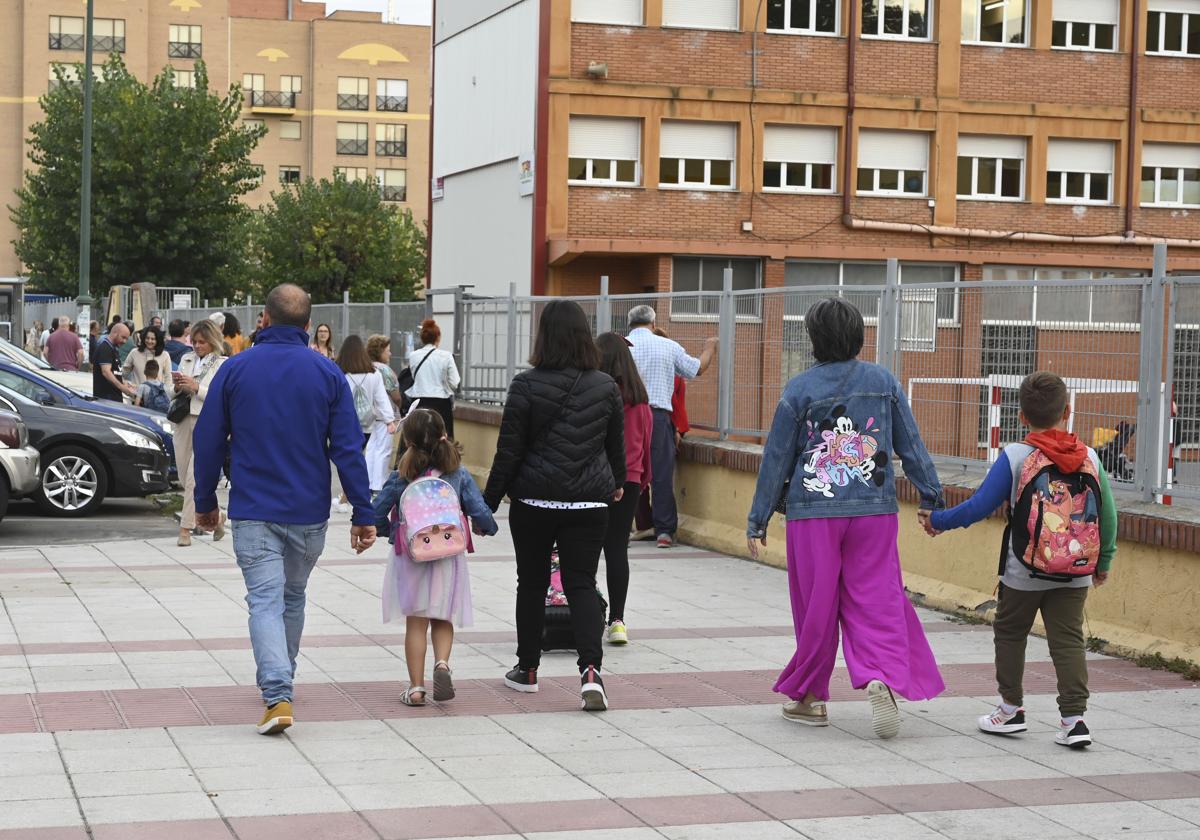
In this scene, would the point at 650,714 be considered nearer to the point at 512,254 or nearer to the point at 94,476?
the point at 94,476

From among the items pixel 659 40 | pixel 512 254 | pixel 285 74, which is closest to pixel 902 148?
pixel 659 40

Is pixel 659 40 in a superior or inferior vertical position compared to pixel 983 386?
superior

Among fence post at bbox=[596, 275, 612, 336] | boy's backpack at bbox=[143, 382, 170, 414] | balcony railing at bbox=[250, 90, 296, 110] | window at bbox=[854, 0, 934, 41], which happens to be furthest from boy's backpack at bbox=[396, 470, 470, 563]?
balcony railing at bbox=[250, 90, 296, 110]

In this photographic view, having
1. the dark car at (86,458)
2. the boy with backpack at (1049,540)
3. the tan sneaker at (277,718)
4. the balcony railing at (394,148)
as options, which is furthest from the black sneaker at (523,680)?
the balcony railing at (394,148)

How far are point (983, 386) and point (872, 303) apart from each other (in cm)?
175

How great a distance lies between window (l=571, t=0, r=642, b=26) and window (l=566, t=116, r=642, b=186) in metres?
1.84

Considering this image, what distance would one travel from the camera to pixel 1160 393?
9.47 m

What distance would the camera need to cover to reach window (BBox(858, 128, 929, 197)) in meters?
36.6

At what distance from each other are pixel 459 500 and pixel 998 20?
31.7m

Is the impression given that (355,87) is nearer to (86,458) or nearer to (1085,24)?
(1085,24)

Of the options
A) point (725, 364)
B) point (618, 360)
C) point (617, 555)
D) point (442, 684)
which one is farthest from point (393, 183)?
→ point (442, 684)

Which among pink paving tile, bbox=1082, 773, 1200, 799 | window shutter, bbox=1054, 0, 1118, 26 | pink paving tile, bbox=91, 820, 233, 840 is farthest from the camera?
window shutter, bbox=1054, 0, 1118, 26

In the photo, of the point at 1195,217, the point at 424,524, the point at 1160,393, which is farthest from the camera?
the point at 1195,217

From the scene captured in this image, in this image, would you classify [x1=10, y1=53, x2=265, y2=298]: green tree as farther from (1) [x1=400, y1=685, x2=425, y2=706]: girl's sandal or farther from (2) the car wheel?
(1) [x1=400, y1=685, x2=425, y2=706]: girl's sandal
